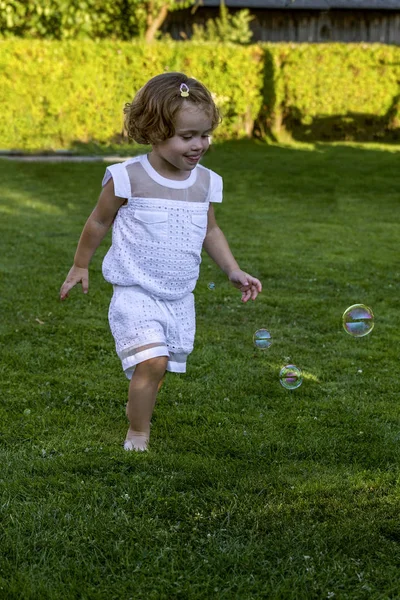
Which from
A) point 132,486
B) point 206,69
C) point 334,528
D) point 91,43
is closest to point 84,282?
point 132,486

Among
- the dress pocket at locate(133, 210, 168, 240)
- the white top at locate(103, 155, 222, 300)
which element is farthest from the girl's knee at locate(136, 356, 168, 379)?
the dress pocket at locate(133, 210, 168, 240)

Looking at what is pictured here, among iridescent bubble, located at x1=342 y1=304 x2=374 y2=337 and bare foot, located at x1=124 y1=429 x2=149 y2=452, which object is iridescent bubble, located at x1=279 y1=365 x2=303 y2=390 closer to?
iridescent bubble, located at x1=342 y1=304 x2=374 y2=337

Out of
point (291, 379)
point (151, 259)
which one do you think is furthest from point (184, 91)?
point (291, 379)

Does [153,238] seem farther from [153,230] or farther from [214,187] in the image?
[214,187]

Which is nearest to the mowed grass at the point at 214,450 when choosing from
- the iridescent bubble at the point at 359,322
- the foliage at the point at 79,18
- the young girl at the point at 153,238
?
the iridescent bubble at the point at 359,322

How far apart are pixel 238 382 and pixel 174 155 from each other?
1.72 metres

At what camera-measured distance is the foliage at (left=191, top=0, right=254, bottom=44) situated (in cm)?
2383

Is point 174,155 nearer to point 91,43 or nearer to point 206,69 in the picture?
point 91,43

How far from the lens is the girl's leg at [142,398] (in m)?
3.83

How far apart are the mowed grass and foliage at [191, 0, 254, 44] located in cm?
1691

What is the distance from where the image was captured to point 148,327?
3.82 m

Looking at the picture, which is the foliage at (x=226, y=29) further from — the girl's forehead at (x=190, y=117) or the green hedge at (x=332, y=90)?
the girl's forehead at (x=190, y=117)

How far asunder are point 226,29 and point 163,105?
70.6 feet

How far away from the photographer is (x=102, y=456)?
3830mm
